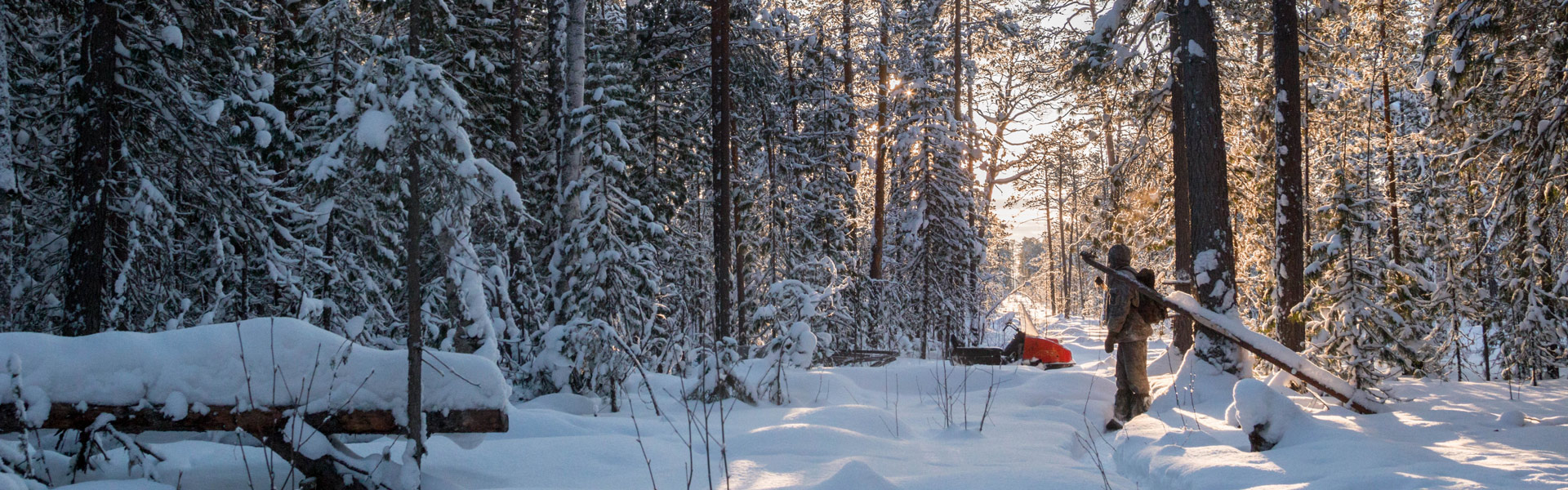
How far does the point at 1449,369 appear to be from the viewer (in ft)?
43.9

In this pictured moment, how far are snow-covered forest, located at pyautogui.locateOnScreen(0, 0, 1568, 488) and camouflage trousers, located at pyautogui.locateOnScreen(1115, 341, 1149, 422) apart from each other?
0.34m

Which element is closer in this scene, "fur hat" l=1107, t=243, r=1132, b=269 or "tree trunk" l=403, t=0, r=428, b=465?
"tree trunk" l=403, t=0, r=428, b=465

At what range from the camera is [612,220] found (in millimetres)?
9906

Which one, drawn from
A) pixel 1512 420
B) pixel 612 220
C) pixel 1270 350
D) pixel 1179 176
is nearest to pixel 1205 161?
pixel 1179 176

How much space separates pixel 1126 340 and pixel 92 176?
10.7 meters

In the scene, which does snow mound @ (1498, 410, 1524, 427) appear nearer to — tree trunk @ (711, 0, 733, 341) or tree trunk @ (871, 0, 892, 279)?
tree trunk @ (711, 0, 733, 341)

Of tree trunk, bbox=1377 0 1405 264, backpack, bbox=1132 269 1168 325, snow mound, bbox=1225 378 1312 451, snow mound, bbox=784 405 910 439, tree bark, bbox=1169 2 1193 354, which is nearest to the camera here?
snow mound, bbox=1225 378 1312 451

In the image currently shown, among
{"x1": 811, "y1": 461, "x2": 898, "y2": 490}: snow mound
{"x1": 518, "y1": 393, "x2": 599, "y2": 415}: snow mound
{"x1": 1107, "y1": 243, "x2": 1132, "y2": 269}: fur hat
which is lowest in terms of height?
{"x1": 518, "y1": 393, "x2": 599, "y2": 415}: snow mound

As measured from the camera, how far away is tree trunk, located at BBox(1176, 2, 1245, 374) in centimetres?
858

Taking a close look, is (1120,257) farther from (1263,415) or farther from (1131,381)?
(1263,415)

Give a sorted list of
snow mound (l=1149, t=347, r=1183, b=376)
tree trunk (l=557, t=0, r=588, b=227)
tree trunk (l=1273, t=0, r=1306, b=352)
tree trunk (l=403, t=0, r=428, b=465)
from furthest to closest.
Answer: snow mound (l=1149, t=347, r=1183, b=376) → tree trunk (l=557, t=0, r=588, b=227) → tree trunk (l=1273, t=0, r=1306, b=352) → tree trunk (l=403, t=0, r=428, b=465)

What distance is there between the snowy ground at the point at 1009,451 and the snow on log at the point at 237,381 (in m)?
0.48

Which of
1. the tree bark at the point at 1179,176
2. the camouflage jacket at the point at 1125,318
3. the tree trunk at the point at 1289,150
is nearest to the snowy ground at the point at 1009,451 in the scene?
the camouflage jacket at the point at 1125,318

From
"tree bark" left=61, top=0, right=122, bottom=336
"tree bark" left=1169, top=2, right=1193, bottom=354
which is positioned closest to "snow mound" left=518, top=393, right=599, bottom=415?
"tree bark" left=61, top=0, right=122, bottom=336
